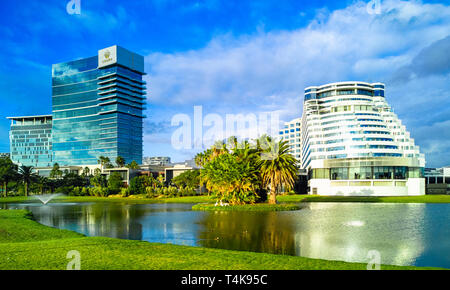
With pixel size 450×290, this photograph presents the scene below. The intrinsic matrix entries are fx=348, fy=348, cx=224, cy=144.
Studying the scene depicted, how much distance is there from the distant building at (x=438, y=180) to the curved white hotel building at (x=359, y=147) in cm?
1909

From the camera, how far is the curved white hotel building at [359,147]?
115 m

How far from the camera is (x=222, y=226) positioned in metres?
39.0

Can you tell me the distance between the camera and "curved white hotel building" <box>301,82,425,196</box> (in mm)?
114938

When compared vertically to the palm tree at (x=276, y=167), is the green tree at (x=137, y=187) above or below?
below

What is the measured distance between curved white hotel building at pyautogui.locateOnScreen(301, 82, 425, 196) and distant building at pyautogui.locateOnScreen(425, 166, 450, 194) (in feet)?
62.6

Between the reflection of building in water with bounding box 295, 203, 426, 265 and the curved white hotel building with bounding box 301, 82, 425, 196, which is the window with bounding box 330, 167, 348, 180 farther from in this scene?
the reflection of building in water with bounding box 295, 203, 426, 265

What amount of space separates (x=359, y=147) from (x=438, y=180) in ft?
221

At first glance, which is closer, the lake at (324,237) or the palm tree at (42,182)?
the lake at (324,237)

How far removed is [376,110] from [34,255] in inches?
5293

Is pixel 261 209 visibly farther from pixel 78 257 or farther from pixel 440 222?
pixel 78 257

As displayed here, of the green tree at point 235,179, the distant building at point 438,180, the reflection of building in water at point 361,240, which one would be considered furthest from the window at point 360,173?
the reflection of building in water at point 361,240

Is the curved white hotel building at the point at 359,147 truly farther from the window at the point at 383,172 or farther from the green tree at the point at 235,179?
the green tree at the point at 235,179

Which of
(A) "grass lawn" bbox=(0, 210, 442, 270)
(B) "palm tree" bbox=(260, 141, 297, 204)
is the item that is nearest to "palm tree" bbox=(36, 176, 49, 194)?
(B) "palm tree" bbox=(260, 141, 297, 204)
